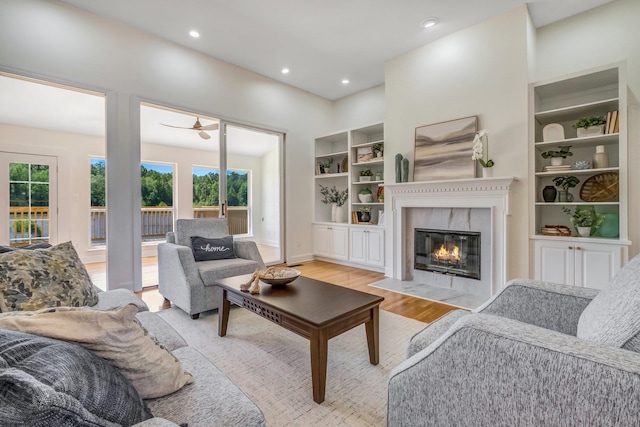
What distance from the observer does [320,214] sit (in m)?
5.84

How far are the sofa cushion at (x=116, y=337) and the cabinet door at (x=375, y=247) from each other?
3966 mm

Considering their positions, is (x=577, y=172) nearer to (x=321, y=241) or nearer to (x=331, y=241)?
(x=331, y=241)

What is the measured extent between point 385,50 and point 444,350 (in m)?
4.30

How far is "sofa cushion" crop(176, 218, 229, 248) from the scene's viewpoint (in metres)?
3.28

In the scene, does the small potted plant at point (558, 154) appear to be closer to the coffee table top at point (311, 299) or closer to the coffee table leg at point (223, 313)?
the coffee table top at point (311, 299)

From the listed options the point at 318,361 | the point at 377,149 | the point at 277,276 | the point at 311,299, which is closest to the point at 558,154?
the point at 377,149

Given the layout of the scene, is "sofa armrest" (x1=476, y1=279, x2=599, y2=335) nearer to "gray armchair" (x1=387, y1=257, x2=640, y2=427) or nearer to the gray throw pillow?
"gray armchair" (x1=387, y1=257, x2=640, y2=427)

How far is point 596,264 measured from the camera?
2898mm

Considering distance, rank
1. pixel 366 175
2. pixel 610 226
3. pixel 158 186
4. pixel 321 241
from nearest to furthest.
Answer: pixel 610 226 → pixel 366 175 → pixel 321 241 → pixel 158 186

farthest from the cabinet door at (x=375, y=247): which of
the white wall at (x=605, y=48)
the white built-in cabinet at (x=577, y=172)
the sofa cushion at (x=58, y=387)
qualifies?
the sofa cushion at (x=58, y=387)

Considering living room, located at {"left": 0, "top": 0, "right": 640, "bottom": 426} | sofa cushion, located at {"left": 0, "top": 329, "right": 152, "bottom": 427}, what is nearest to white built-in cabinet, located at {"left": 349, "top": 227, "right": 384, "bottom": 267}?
living room, located at {"left": 0, "top": 0, "right": 640, "bottom": 426}

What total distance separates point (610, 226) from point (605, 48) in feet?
6.39

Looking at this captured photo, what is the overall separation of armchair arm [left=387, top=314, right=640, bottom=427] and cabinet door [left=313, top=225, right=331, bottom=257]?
4397 millimetres

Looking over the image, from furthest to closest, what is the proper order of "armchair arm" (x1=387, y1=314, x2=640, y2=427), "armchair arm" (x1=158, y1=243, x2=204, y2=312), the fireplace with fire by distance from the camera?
the fireplace with fire
"armchair arm" (x1=158, y1=243, x2=204, y2=312)
"armchair arm" (x1=387, y1=314, x2=640, y2=427)
